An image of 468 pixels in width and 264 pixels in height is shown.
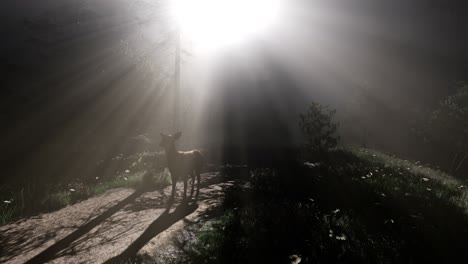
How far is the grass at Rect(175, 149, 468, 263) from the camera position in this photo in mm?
6273

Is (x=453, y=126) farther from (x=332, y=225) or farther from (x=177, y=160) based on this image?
(x=177, y=160)

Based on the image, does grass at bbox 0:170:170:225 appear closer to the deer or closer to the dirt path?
the dirt path

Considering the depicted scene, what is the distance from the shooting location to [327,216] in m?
8.26

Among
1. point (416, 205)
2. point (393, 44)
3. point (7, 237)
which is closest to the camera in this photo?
point (7, 237)

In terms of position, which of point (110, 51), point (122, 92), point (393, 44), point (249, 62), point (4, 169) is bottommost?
point (4, 169)

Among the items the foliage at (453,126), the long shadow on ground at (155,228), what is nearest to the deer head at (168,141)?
the long shadow on ground at (155,228)

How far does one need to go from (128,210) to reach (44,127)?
13.6 meters

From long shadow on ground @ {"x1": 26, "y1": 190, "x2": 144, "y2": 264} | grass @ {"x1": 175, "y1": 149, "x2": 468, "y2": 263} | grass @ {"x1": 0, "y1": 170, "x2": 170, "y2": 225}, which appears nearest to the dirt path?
long shadow on ground @ {"x1": 26, "y1": 190, "x2": 144, "y2": 264}

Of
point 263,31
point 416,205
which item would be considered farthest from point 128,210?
point 263,31

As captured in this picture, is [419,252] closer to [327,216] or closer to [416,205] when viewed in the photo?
[327,216]

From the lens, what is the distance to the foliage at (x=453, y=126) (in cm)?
3962

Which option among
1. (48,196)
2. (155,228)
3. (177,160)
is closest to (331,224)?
(155,228)

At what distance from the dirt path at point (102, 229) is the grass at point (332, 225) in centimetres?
95

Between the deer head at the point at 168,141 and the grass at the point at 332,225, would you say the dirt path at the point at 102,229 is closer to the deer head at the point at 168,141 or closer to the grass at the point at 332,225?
the grass at the point at 332,225
